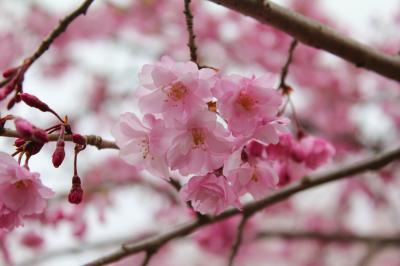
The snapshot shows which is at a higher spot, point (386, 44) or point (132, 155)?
point (132, 155)

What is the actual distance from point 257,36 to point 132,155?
5546 millimetres

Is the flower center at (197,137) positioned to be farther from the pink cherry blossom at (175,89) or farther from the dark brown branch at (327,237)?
the dark brown branch at (327,237)

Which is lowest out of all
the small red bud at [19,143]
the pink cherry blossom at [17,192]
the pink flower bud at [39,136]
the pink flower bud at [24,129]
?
the pink cherry blossom at [17,192]

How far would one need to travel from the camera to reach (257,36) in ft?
22.0

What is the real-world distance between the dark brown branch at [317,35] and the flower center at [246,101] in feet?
1.06

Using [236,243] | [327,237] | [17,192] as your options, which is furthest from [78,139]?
[327,237]

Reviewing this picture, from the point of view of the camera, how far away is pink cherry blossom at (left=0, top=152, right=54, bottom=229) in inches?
47.4

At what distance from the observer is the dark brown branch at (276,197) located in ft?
6.42

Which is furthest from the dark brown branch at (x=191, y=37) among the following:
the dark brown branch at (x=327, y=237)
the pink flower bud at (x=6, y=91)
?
the dark brown branch at (x=327, y=237)

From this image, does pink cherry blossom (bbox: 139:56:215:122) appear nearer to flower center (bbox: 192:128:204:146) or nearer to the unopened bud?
flower center (bbox: 192:128:204:146)

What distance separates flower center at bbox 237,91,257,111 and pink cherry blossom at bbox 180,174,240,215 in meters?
0.21

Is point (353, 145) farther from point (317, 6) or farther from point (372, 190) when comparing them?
point (317, 6)

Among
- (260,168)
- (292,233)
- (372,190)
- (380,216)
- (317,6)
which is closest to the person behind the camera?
(260,168)

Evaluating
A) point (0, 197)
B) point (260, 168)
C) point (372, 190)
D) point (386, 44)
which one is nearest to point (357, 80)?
point (386, 44)
